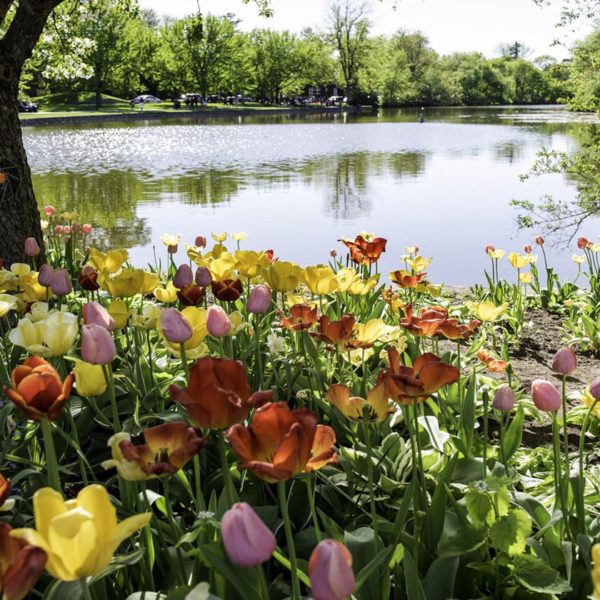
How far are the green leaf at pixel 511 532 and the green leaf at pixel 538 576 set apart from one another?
25 mm

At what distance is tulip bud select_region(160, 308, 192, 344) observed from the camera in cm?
131

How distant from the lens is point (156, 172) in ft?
46.3

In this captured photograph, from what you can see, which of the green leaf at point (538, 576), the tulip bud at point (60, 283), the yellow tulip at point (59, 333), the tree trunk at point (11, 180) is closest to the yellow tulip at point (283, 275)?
the tulip bud at point (60, 283)

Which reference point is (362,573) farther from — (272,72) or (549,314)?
(272,72)

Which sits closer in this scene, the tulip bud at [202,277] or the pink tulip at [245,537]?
the pink tulip at [245,537]

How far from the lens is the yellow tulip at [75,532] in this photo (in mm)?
677

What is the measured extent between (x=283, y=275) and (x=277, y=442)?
122 cm

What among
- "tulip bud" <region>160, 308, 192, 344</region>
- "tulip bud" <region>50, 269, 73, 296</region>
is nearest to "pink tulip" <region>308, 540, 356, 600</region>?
"tulip bud" <region>160, 308, 192, 344</region>

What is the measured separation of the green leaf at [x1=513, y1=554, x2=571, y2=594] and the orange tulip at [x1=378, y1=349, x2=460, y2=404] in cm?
38

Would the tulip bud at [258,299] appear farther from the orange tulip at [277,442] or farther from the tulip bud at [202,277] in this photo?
the orange tulip at [277,442]

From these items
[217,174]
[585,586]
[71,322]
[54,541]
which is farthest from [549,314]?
[217,174]

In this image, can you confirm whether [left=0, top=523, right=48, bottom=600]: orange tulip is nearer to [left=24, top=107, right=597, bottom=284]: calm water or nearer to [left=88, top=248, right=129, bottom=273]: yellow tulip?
[left=88, top=248, right=129, bottom=273]: yellow tulip

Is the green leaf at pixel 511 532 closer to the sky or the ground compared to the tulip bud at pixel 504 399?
closer to the ground

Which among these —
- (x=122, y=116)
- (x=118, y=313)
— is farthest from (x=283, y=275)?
(x=122, y=116)
